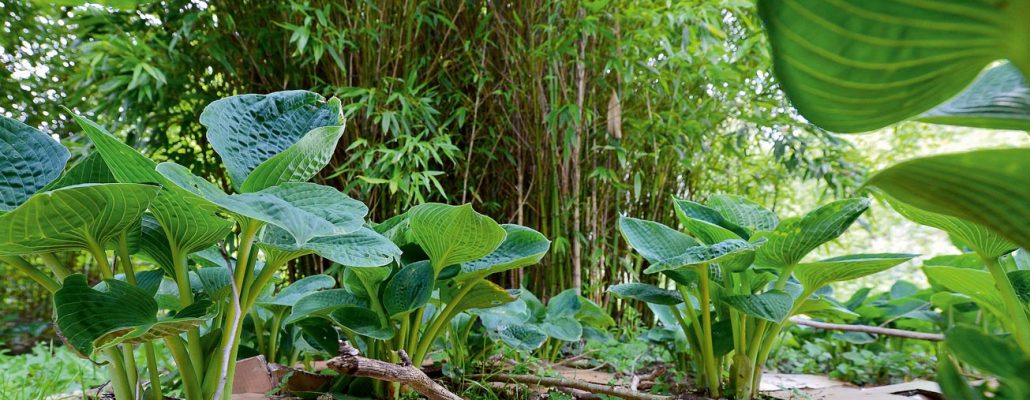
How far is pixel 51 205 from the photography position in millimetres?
448

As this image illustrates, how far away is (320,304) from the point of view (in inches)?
30.1

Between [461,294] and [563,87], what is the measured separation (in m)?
1.03

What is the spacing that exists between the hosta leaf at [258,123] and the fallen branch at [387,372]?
23 centimetres

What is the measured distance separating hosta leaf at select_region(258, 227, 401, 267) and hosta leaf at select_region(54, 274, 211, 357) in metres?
0.09

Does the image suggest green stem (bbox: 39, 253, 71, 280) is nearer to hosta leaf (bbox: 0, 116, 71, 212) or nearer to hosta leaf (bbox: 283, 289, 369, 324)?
hosta leaf (bbox: 0, 116, 71, 212)

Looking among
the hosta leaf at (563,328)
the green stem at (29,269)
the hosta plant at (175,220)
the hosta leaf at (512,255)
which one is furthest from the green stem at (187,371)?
the hosta leaf at (563,328)

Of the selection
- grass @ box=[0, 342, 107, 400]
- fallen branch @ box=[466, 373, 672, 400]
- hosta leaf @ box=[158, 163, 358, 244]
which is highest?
hosta leaf @ box=[158, 163, 358, 244]

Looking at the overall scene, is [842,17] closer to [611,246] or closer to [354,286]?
[354,286]

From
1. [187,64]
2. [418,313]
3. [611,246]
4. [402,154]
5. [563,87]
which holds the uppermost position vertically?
[563,87]

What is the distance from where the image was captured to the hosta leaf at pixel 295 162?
1.78 feet

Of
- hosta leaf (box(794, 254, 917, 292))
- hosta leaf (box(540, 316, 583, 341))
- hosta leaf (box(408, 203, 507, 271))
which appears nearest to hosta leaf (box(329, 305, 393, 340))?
hosta leaf (box(408, 203, 507, 271))

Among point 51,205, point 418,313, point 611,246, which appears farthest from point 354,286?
point 611,246

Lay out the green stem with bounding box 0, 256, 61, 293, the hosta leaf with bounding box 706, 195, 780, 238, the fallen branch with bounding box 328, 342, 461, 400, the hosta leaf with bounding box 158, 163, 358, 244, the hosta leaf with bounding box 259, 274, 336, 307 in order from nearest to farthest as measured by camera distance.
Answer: the hosta leaf with bounding box 158, 163, 358, 244
the green stem with bounding box 0, 256, 61, 293
the fallen branch with bounding box 328, 342, 461, 400
the hosta leaf with bounding box 259, 274, 336, 307
the hosta leaf with bounding box 706, 195, 780, 238

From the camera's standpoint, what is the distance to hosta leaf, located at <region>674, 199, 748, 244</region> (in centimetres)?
82
